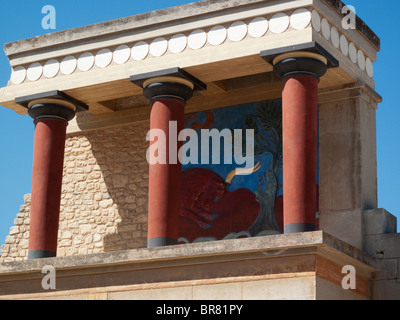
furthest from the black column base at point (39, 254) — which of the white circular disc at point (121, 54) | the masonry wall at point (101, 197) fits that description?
the white circular disc at point (121, 54)

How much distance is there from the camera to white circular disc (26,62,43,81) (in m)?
16.7

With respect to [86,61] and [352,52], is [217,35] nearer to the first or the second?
[352,52]

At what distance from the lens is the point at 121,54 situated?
52.4 feet

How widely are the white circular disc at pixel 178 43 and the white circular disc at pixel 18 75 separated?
301cm

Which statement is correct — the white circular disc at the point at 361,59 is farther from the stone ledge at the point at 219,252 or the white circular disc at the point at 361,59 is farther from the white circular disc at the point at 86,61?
the white circular disc at the point at 86,61

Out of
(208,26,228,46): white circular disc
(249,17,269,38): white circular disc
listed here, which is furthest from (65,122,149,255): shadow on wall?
(249,17,269,38): white circular disc

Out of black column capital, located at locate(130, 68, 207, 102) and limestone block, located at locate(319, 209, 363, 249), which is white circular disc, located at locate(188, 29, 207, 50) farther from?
limestone block, located at locate(319, 209, 363, 249)

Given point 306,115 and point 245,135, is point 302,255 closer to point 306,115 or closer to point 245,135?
point 306,115

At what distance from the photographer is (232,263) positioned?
1345 cm

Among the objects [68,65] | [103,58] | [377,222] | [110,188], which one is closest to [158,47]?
[103,58]

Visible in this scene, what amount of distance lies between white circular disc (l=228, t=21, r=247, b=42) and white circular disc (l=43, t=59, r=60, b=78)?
11.1 ft

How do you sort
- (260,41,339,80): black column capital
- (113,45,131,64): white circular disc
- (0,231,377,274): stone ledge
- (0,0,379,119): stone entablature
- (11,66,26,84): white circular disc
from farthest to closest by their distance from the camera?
1. (11,66,26,84): white circular disc
2. (113,45,131,64): white circular disc
3. (0,0,379,119): stone entablature
4. (260,41,339,80): black column capital
5. (0,231,377,274): stone ledge
